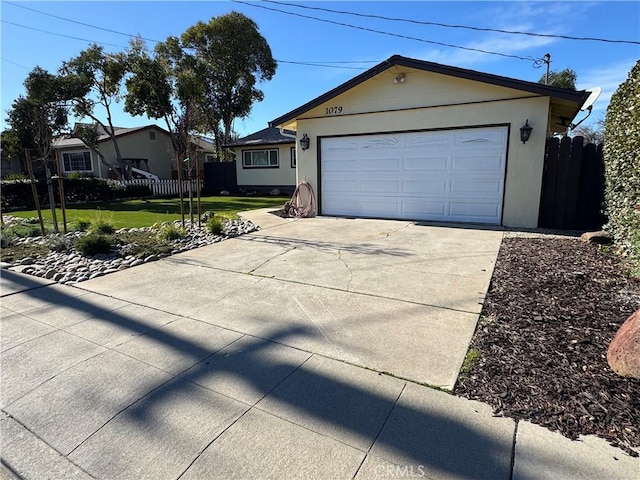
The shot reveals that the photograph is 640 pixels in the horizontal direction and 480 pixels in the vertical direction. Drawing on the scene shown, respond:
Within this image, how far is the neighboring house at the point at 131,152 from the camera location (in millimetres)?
23750

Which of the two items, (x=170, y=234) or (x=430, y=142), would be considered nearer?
(x=170, y=234)

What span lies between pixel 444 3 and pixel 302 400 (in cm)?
1264

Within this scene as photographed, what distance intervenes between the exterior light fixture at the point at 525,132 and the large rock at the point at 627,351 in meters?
6.43

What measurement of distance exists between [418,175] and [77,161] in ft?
83.2

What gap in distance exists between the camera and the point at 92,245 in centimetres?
587

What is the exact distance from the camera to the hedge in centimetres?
1386

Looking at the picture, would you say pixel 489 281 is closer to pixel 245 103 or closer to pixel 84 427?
pixel 84 427

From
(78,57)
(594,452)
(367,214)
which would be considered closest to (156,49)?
(78,57)

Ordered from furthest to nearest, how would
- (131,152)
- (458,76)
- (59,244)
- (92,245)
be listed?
(131,152)
(458,76)
(59,244)
(92,245)

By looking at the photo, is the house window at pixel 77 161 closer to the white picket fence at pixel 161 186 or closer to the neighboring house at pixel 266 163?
the white picket fence at pixel 161 186

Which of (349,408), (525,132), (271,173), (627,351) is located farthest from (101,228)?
(271,173)

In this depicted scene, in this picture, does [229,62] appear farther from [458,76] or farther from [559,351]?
[559,351]

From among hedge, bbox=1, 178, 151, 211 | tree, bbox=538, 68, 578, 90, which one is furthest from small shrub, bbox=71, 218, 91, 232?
tree, bbox=538, 68, 578, 90

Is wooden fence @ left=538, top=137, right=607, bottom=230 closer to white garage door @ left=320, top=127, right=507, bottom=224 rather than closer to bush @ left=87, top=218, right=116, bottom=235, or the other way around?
white garage door @ left=320, top=127, right=507, bottom=224
